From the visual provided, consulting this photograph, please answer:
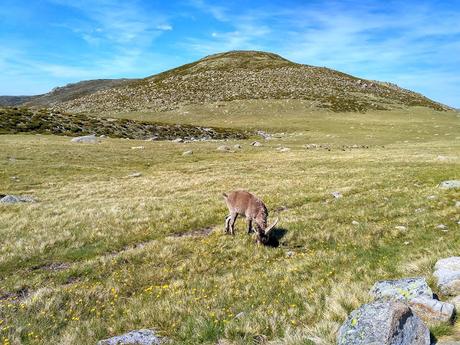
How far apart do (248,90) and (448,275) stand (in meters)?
109

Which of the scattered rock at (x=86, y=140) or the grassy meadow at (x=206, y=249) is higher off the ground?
the scattered rock at (x=86, y=140)

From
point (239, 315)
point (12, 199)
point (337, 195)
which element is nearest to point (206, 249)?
point (239, 315)

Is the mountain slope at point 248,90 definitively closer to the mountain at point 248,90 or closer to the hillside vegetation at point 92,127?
the mountain at point 248,90

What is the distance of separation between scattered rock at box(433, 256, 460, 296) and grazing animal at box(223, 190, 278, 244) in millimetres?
6177

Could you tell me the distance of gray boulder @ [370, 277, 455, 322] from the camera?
682cm

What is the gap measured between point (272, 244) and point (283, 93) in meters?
100.0

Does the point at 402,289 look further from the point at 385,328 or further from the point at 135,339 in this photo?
the point at 135,339

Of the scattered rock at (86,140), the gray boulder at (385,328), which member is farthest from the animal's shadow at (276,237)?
the scattered rock at (86,140)

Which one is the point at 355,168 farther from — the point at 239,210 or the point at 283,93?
the point at 283,93

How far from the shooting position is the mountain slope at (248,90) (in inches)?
4254

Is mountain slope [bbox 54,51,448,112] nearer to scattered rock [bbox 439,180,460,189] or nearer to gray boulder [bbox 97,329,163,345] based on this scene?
scattered rock [bbox 439,180,460,189]

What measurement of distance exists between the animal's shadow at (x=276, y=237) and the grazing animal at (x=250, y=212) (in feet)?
0.70

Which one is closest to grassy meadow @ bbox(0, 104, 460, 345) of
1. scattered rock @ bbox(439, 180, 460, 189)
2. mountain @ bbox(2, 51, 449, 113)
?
scattered rock @ bbox(439, 180, 460, 189)

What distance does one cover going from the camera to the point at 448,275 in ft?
28.0
